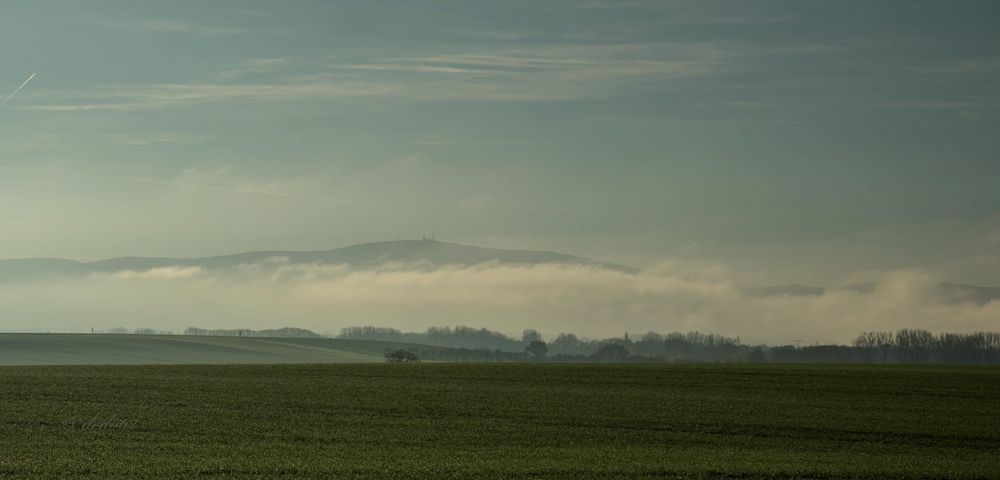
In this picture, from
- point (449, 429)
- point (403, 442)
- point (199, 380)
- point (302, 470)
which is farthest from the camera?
point (199, 380)

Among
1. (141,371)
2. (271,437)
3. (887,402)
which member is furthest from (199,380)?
(887,402)

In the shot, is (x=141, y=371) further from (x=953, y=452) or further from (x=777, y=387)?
(x=953, y=452)

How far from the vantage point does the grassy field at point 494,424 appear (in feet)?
113

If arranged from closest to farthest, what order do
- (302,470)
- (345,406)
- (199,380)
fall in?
→ 1. (302,470)
2. (345,406)
3. (199,380)

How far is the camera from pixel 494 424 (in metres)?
47.3

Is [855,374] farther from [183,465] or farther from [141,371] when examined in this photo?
[183,465]

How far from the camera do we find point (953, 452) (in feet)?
142

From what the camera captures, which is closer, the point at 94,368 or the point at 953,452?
the point at 953,452

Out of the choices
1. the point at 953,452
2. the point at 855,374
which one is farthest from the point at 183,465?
the point at 855,374

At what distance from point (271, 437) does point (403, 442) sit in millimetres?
5072

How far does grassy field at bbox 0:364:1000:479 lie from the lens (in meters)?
34.5

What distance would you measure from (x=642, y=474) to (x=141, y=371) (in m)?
49.4

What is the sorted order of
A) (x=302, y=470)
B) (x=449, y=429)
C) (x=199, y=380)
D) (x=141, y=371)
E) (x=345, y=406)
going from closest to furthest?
(x=302, y=470)
(x=449, y=429)
(x=345, y=406)
(x=199, y=380)
(x=141, y=371)

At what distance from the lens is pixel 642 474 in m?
33.5
